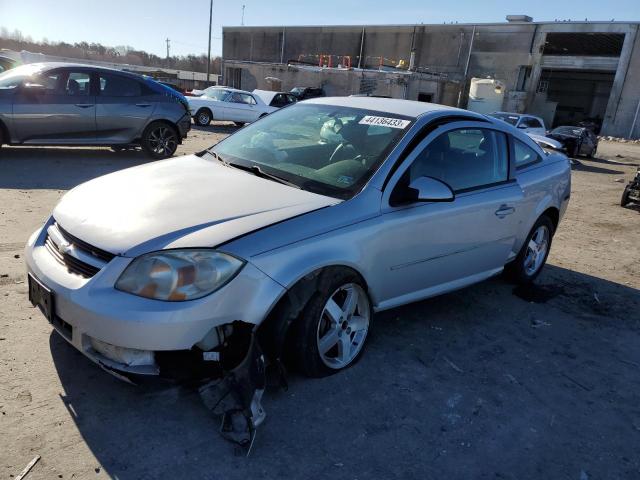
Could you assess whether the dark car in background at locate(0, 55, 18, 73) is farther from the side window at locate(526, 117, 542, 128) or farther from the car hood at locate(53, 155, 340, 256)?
the side window at locate(526, 117, 542, 128)

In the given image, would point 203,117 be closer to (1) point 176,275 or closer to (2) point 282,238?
(2) point 282,238

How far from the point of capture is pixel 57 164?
8.86m

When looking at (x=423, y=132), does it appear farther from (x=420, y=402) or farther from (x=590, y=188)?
(x=590, y=188)

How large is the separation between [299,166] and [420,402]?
1.71 m

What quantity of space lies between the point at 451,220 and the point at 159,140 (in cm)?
781

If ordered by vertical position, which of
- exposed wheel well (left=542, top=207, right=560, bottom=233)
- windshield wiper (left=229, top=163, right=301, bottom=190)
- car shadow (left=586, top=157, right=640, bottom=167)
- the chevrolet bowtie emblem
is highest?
windshield wiper (left=229, top=163, right=301, bottom=190)

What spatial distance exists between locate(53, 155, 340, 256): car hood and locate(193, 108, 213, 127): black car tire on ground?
16150mm

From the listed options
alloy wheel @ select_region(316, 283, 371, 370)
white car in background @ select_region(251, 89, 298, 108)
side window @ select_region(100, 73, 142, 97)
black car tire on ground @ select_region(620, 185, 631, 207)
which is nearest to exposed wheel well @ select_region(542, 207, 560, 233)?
alloy wheel @ select_region(316, 283, 371, 370)

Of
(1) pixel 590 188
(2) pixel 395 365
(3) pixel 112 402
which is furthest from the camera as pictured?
(1) pixel 590 188

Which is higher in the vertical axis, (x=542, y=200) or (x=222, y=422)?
(x=542, y=200)

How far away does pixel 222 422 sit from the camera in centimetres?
251

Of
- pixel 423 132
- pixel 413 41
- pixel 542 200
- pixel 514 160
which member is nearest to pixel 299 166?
pixel 423 132

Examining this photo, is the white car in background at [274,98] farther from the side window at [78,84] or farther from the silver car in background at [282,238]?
the silver car in background at [282,238]

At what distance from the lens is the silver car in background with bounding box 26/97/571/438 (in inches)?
98.0
